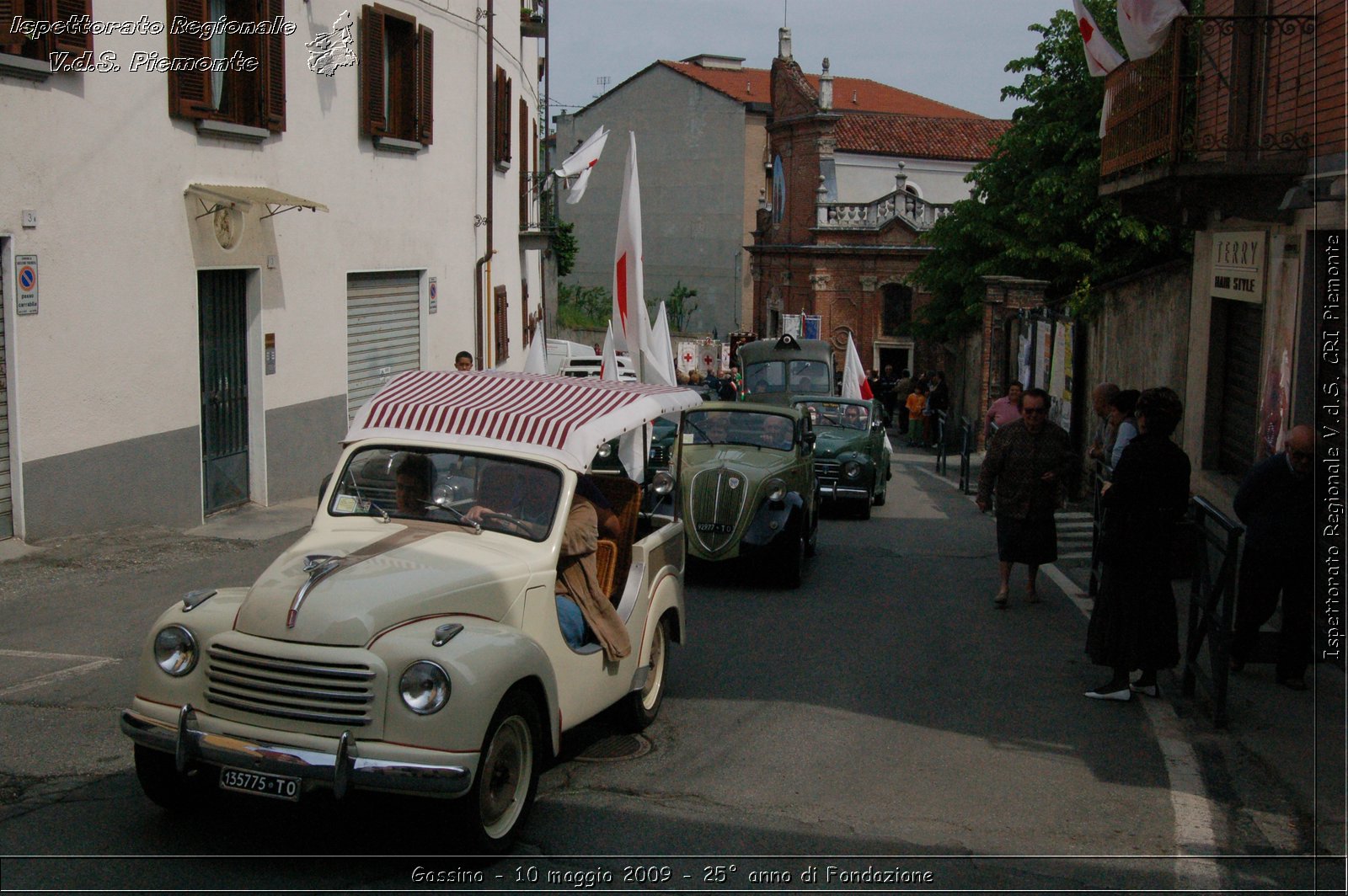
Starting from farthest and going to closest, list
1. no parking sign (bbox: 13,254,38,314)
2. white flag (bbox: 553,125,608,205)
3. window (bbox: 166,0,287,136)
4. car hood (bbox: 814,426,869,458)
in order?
white flag (bbox: 553,125,608,205) → car hood (bbox: 814,426,869,458) → window (bbox: 166,0,287,136) → no parking sign (bbox: 13,254,38,314)

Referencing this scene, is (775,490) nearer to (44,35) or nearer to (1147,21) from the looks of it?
(1147,21)

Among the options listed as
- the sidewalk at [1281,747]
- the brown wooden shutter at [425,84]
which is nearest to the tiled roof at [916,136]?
the brown wooden shutter at [425,84]

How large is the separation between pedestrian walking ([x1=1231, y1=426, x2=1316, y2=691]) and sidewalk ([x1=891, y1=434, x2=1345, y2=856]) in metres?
0.29

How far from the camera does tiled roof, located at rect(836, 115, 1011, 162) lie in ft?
189

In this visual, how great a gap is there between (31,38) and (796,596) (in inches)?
314

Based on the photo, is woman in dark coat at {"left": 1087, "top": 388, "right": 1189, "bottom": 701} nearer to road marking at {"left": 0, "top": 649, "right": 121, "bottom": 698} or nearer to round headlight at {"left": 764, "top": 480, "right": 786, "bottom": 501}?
round headlight at {"left": 764, "top": 480, "right": 786, "bottom": 501}

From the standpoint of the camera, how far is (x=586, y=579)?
6555 mm

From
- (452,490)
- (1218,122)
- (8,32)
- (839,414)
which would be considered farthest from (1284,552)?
(839,414)

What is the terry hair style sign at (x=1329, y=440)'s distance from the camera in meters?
8.33

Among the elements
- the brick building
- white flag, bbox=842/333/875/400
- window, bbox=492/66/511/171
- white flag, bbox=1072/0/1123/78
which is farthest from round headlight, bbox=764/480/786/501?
the brick building

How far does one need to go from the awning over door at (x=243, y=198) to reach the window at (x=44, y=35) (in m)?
2.04

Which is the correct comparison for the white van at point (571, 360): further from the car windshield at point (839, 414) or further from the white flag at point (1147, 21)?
the white flag at point (1147, 21)

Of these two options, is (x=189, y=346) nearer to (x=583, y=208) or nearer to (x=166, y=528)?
(x=166, y=528)

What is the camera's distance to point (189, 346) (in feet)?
43.1
